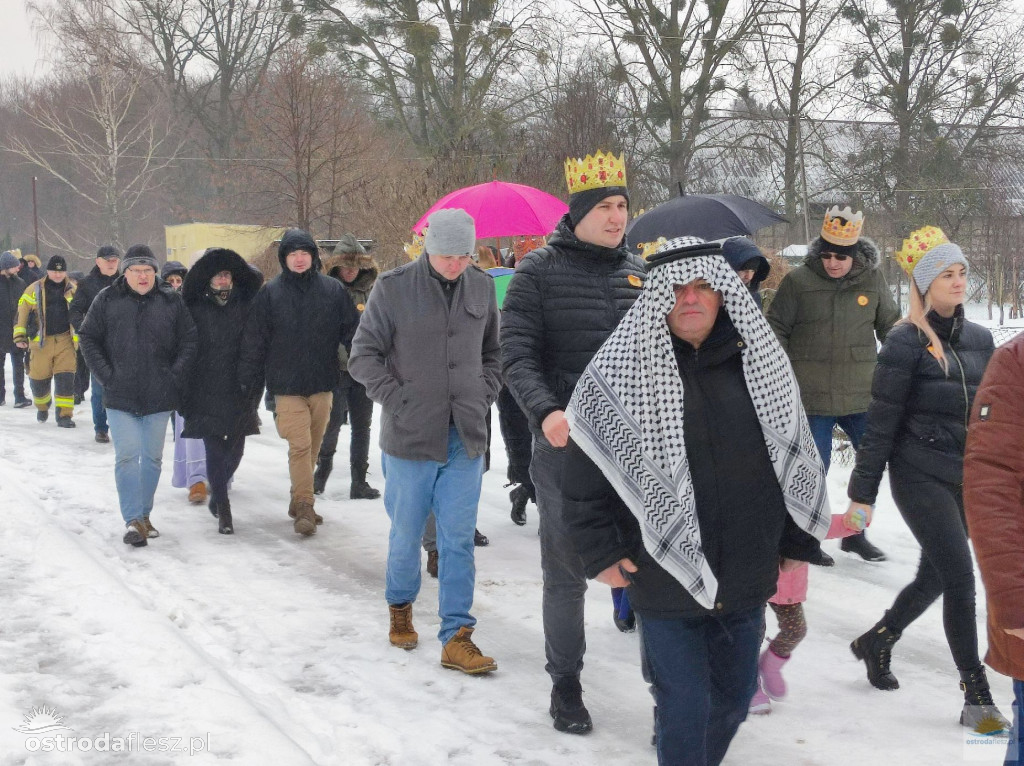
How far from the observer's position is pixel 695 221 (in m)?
6.98

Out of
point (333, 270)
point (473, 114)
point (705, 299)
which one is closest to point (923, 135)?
point (473, 114)

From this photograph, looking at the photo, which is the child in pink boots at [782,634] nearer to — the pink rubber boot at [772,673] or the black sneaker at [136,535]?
the pink rubber boot at [772,673]

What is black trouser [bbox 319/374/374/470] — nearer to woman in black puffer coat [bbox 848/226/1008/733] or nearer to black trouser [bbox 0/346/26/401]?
woman in black puffer coat [bbox 848/226/1008/733]

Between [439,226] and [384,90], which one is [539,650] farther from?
[384,90]

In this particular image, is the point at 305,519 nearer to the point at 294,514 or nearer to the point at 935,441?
the point at 294,514

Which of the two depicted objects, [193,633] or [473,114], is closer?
[193,633]

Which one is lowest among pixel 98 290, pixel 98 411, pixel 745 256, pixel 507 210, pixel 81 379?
pixel 98 411

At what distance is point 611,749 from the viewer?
4199 millimetres

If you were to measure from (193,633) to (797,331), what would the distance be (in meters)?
3.94

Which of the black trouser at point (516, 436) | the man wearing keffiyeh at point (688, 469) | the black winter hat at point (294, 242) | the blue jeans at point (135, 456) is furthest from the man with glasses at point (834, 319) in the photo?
the blue jeans at point (135, 456)

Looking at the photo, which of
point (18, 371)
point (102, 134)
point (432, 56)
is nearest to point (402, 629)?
point (18, 371)

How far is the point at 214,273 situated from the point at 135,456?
4.72ft

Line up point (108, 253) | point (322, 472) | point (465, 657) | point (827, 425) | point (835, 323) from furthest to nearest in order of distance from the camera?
point (108, 253) → point (322, 472) → point (827, 425) → point (835, 323) → point (465, 657)

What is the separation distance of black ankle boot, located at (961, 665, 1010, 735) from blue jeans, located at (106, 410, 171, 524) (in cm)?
524
